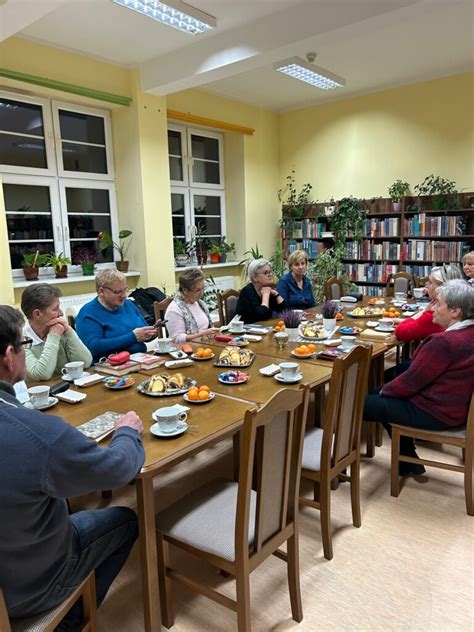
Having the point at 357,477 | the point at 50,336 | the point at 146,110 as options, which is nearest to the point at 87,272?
the point at 146,110

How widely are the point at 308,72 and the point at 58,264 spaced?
337 centimetres

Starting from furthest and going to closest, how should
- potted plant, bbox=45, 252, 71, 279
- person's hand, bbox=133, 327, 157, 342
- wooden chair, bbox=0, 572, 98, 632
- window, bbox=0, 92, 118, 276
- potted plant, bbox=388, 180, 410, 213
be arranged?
potted plant, bbox=388, 180, 410, 213
potted plant, bbox=45, 252, 71, 279
window, bbox=0, 92, 118, 276
person's hand, bbox=133, 327, 157, 342
wooden chair, bbox=0, 572, 98, 632

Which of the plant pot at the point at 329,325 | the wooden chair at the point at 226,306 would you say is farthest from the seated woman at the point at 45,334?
the wooden chair at the point at 226,306

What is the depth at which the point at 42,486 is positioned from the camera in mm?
1066

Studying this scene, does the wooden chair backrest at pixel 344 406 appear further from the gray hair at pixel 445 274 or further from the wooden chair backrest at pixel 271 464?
the gray hair at pixel 445 274

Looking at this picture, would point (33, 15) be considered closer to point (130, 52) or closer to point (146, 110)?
point (130, 52)

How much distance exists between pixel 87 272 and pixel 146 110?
6.27 ft

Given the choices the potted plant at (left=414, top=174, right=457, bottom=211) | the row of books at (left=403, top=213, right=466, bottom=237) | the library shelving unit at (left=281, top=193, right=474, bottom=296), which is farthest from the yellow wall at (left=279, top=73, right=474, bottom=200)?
the row of books at (left=403, top=213, right=466, bottom=237)

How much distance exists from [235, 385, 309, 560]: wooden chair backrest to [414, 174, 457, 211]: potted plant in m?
4.76

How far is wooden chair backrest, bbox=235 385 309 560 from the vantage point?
4.42 ft

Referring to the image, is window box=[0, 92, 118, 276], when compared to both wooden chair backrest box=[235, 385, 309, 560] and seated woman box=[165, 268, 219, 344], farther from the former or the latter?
wooden chair backrest box=[235, 385, 309, 560]

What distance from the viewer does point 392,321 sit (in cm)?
320

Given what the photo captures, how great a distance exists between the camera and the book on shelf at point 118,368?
7.45ft

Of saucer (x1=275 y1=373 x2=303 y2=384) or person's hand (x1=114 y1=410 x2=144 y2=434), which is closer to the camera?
person's hand (x1=114 y1=410 x2=144 y2=434)
